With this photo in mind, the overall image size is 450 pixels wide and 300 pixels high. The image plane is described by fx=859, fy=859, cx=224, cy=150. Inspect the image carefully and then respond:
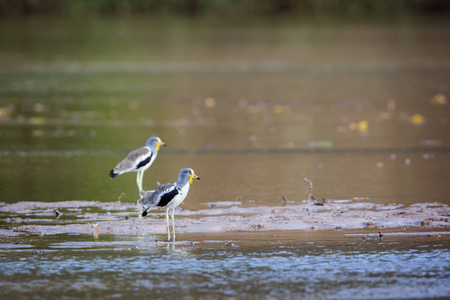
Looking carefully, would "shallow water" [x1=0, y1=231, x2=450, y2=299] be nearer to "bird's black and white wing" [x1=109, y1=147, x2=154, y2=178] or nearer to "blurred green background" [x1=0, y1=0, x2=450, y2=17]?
"bird's black and white wing" [x1=109, y1=147, x2=154, y2=178]

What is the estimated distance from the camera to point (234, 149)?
14.8m

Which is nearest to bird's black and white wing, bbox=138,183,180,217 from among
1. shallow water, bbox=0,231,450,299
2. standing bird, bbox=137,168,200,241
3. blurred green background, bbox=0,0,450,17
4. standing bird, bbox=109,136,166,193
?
standing bird, bbox=137,168,200,241

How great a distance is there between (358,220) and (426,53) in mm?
27137

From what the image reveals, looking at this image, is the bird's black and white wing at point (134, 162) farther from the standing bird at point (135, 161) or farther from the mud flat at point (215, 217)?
the mud flat at point (215, 217)

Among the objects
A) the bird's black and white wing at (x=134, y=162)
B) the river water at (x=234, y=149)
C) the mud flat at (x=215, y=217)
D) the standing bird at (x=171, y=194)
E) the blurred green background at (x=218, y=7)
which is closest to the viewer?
the river water at (x=234, y=149)

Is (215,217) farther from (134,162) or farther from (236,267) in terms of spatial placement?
(236,267)

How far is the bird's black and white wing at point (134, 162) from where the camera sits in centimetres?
1070

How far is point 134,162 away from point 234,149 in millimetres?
4296

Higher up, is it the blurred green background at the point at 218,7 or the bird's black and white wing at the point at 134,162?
the blurred green background at the point at 218,7

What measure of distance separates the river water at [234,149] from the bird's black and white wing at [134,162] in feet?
1.20

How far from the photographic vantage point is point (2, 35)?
145ft

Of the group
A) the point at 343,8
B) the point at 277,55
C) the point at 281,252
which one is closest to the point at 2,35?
the point at 277,55

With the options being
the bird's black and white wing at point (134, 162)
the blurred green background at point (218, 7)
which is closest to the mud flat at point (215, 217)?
the bird's black and white wing at point (134, 162)

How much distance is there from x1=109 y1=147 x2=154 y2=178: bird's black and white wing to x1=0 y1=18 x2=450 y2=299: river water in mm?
365
